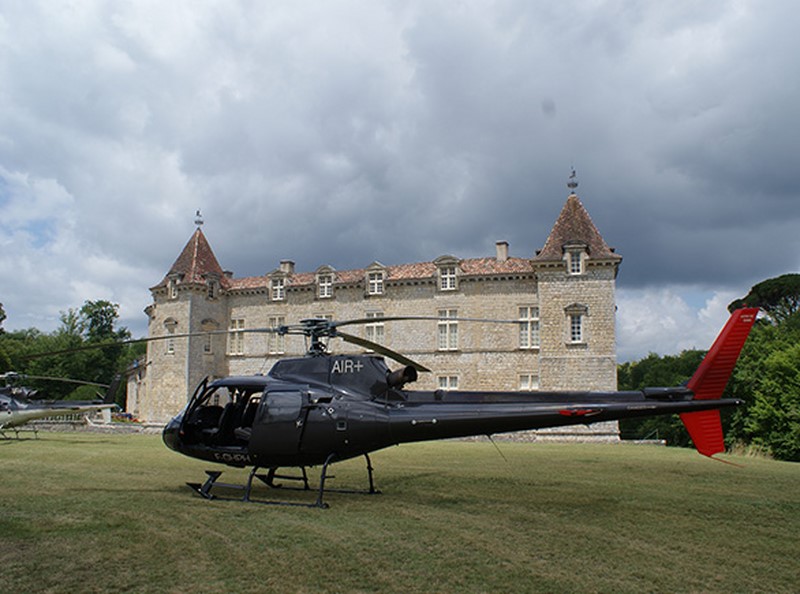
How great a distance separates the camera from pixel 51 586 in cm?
544

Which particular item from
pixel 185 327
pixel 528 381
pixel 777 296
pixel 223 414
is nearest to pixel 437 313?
pixel 528 381

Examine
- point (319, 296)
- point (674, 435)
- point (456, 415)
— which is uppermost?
point (319, 296)

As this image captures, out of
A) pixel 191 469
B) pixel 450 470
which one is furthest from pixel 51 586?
pixel 450 470

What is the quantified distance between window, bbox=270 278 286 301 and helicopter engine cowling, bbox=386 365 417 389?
108ft

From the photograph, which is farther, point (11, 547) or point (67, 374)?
point (67, 374)

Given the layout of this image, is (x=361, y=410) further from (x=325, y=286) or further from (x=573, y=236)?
(x=325, y=286)

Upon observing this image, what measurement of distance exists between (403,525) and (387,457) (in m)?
10.3

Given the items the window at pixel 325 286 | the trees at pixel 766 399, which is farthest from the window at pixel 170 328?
the trees at pixel 766 399

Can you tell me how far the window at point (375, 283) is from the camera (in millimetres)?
39500

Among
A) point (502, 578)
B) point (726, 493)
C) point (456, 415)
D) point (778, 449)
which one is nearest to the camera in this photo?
point (502, 578)

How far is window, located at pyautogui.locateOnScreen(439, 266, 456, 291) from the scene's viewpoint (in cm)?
3769

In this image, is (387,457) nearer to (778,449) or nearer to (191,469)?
(191,469)

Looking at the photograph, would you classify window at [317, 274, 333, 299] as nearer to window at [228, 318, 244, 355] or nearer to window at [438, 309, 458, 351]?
window at [228, 318, 244, 355]

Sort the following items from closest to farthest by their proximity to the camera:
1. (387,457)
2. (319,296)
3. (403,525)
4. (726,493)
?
(403,525)
(726,493)
(387,457)
(319,296)
